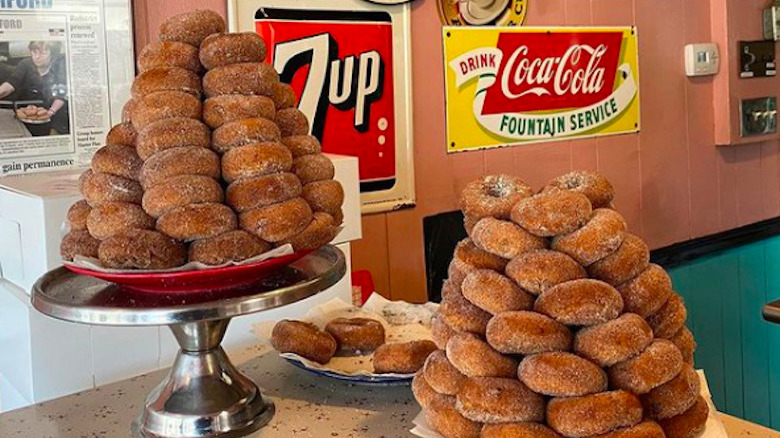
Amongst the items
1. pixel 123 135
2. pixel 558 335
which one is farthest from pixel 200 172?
pixel 558 335

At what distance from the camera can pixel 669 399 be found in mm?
771

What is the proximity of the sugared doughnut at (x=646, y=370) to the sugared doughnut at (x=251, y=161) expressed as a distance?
15.9 inches

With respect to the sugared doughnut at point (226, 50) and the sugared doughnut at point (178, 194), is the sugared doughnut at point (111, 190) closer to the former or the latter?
the sugared doughnut at point (178, 194)

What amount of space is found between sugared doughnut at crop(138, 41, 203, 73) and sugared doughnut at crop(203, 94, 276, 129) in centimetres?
5

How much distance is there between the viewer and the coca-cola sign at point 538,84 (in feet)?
6.38

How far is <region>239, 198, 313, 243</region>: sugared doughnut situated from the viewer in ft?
2.82

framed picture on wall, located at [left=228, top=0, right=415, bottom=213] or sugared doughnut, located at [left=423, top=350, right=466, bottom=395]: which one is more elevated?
framed picture on wall, located at [left=228, top=0, right=415, bottom=213]

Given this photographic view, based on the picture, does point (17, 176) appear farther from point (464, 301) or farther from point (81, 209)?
point (464, 301)

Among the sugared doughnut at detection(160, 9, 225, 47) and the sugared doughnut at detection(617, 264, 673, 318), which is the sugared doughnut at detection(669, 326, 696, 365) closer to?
the sugared doughnut at detection(617, 264, 673, 318)

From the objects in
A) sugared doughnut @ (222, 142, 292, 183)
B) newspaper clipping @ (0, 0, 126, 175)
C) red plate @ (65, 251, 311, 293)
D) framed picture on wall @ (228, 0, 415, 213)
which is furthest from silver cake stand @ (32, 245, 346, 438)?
framed picture on wall @ (228, 0, 415, 213)

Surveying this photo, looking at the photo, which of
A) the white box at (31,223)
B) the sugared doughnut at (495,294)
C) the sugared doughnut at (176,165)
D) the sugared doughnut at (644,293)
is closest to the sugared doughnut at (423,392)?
the sugared doughnut at (495,294)

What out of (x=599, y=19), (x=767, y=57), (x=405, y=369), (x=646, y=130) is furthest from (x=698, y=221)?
(x=405, y=369)

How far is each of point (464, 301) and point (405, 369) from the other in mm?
232

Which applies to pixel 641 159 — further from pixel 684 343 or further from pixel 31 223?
pixel 31 223
